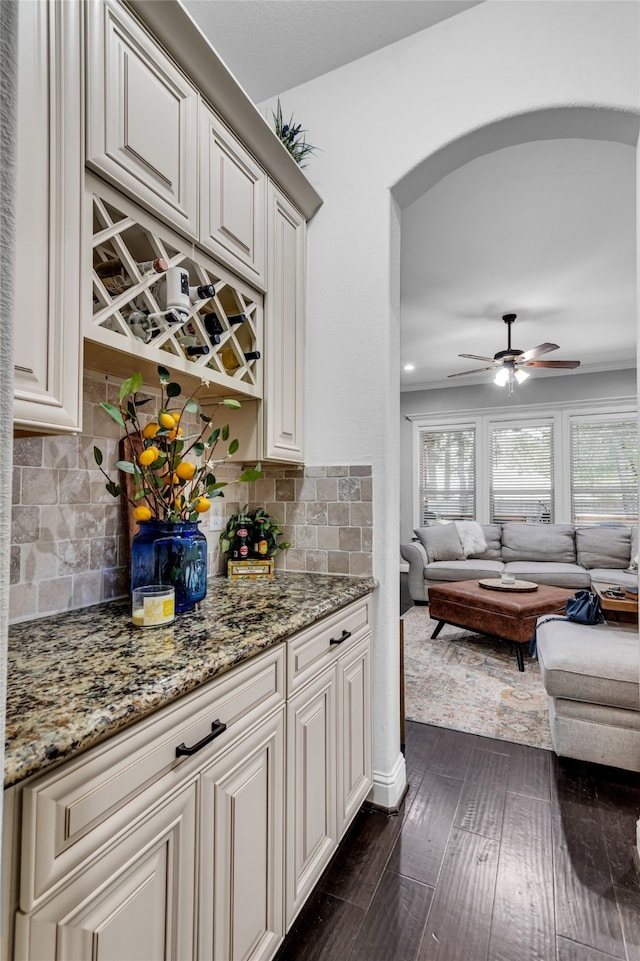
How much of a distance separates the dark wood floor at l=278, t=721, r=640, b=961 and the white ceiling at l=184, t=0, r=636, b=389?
3.00m

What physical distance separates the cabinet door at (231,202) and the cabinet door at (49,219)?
44 cm

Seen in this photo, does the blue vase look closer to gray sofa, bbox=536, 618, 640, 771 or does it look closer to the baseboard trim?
the baseboard trim

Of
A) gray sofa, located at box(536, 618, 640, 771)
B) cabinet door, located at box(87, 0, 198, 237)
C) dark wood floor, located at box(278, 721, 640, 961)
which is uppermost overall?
cabinet door, located at box(87, 0, 198, 237)

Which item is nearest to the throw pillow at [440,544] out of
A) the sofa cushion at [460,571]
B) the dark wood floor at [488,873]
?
the sofa cushion at [460,571]

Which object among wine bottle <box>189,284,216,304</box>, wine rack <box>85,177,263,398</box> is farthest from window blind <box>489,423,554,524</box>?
wine bottle <box>189,284,216,304</box>

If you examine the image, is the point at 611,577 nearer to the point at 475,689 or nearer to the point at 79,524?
the point at 475,689

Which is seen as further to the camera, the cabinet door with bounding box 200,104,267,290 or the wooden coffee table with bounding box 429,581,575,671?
the wooden coffee table with bounding box 429,581,575,671

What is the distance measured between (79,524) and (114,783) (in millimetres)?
808

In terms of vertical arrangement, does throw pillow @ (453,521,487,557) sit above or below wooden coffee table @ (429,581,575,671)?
above

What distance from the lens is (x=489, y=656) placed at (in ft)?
11.7

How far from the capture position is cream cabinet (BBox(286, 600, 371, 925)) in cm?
127

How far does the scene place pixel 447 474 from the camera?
6969 mm

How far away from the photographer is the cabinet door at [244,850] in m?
0.93

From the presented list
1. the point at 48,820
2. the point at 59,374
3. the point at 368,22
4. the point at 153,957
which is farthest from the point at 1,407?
the point at 368,22
